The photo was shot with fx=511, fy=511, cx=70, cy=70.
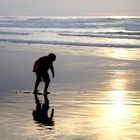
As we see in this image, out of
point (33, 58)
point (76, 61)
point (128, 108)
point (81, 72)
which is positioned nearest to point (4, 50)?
point (33, 58)

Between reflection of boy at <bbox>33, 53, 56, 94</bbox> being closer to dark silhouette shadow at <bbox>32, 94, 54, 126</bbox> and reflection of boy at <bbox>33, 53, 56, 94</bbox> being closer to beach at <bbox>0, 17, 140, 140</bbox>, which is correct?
beach at <bbox>0, 17, 140, 140</bbox>

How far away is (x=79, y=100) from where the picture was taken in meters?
13.2

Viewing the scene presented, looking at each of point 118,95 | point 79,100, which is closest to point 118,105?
point 79,100

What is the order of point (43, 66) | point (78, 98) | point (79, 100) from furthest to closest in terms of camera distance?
point (43, 66) < point (78, 98) < point (79, 100)

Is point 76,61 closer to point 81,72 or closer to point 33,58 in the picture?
point 33,58

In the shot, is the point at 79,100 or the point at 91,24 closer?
the point at 79,100

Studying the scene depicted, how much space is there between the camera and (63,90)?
15.0 m

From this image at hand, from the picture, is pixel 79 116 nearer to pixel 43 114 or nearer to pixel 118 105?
pixel 43 114

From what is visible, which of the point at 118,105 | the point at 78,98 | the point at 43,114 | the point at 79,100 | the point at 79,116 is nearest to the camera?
the point at 79,116

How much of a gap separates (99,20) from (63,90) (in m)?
56.8

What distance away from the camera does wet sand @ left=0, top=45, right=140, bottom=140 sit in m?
9.57

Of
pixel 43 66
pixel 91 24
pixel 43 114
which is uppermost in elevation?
pixel 91 24

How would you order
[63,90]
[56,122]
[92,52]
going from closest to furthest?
[56,122]
[63,90]
[92,52]

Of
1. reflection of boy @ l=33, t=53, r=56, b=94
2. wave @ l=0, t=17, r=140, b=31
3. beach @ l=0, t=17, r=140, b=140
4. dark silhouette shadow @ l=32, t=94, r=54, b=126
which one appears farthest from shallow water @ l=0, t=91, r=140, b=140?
wave @ l=0, t=17, r=140, b=31
